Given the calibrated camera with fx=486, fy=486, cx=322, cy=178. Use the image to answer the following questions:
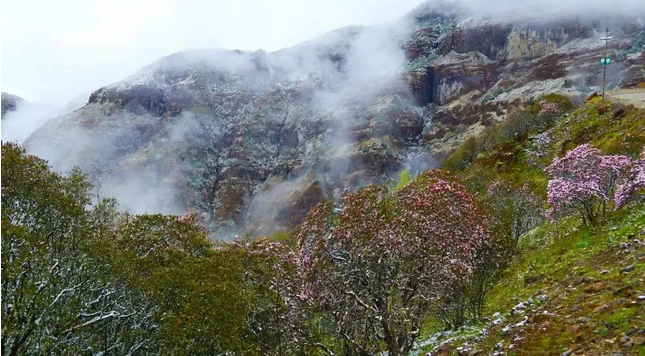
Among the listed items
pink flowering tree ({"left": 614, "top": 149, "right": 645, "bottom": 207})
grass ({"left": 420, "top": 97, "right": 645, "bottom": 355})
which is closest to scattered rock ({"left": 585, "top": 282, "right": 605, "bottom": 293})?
grass ({"left": 420, "top": 97, "right": 645, "bottom": 355})

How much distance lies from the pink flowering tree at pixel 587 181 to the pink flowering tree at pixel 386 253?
1122 centimetres

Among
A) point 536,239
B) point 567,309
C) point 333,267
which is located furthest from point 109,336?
point 536,239

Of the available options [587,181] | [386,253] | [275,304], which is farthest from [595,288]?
[587,181]

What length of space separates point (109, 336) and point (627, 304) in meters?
21.2

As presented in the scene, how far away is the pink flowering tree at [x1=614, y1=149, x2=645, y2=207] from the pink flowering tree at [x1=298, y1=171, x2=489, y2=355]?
11.6m

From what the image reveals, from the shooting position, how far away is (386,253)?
721 inches

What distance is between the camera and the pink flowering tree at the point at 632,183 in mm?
25891

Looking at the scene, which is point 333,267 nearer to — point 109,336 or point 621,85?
point 109,336

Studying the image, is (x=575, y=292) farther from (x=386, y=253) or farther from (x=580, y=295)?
(x=386, y=253)

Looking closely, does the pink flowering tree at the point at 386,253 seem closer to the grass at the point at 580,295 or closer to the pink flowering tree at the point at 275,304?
the pink flowering tree at the point at 275,304

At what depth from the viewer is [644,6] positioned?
620ft

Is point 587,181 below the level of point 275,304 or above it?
below

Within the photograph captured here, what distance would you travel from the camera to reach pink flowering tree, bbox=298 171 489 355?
18.3m

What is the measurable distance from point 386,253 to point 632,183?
1663cm
